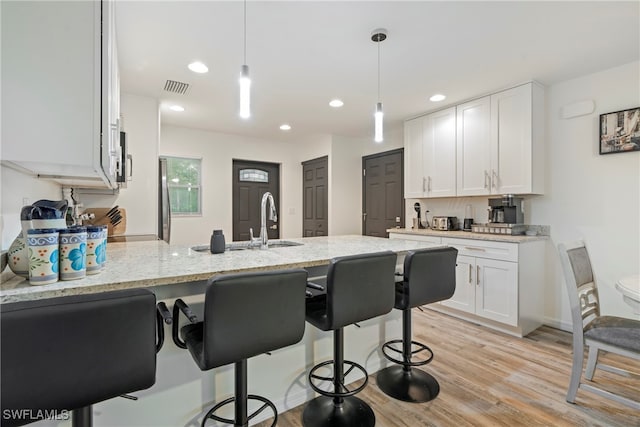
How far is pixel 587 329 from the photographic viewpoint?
6.08ft

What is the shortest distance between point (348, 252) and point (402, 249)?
1.37ft

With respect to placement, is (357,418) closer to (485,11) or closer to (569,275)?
(569,275)

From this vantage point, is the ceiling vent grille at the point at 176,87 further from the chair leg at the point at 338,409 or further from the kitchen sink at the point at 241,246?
Result: the chair leg at the point at 338,409

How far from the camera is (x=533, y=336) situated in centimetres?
294

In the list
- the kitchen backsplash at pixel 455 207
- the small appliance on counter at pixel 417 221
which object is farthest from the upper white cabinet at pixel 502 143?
the small appliance on counter at pixel 417 221

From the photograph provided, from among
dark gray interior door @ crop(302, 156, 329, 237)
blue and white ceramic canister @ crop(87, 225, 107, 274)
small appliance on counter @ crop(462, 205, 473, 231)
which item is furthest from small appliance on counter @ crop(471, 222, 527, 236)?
blue and white ceramic canister @ crop(87, 225, 107, 274)

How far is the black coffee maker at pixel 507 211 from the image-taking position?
3.22 metres

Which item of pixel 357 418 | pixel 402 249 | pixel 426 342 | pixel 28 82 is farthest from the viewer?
pixel 426 342

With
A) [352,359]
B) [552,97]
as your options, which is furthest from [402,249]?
[552,97]

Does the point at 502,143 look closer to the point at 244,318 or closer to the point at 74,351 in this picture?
the point at 244,318

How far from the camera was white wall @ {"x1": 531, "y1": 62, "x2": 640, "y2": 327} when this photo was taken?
2.71 m

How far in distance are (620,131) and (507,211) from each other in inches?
44.3

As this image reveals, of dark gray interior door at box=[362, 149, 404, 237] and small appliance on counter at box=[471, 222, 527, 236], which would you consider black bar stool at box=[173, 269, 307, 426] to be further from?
dark gray interior door at box=[362, 149, 404, 237]

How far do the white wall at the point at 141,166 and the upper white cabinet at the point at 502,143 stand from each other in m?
3.56
